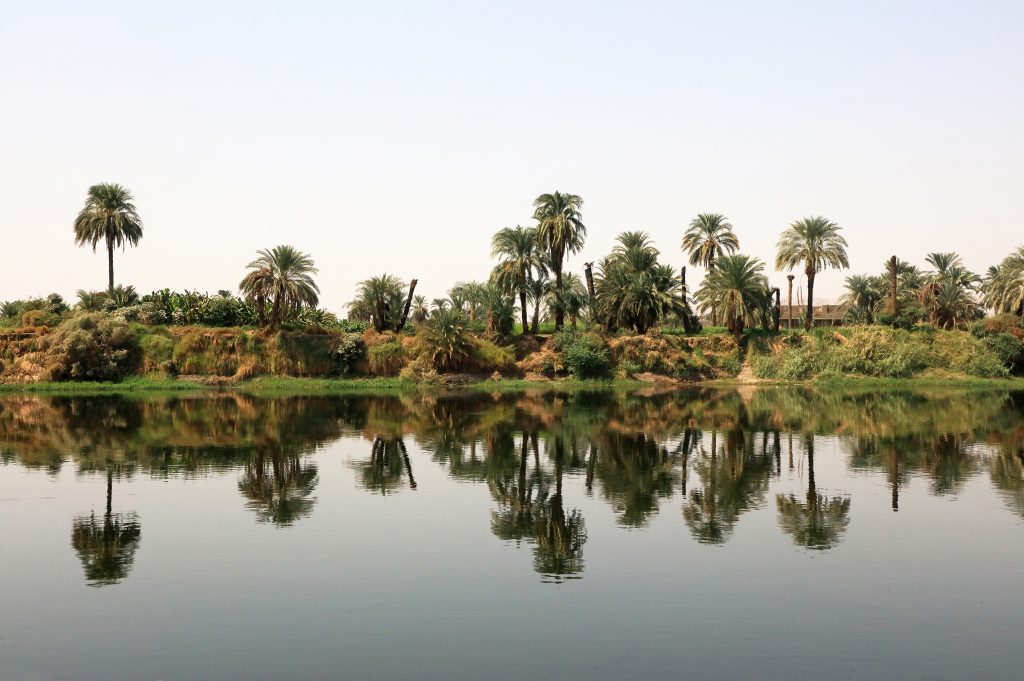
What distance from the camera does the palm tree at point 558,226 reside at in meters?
84.7

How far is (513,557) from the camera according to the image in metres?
20.5

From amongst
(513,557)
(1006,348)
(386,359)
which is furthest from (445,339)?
(513,557)

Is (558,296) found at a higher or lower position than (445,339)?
higher

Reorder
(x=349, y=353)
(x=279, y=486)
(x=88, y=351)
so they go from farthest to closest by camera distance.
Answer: (x=349, y=353), (x=88, y=351), (x=279, y=486)

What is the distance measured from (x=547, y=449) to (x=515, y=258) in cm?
4838

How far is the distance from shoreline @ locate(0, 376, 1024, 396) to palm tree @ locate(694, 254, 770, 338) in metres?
6.11

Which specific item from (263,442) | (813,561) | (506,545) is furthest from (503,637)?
(263,442)

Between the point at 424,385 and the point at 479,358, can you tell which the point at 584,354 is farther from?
the point at 424,385

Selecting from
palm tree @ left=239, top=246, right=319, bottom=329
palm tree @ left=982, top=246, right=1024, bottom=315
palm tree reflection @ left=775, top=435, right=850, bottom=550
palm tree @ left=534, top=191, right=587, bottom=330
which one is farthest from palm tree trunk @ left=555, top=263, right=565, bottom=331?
palm tree reflection @ left=775, top=435, right=850, bottom=550

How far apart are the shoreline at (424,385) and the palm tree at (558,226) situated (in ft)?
41.0

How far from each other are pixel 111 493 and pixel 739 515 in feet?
60.7

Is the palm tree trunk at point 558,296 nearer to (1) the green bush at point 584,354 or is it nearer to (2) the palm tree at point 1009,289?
(1) the green bush at point 584,354

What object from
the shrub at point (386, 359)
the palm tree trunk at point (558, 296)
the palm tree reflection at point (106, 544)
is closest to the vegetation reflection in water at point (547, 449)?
the palm tree reflection at point (106, 544)

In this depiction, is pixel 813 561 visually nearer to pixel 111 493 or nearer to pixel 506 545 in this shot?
pixel 506 545
